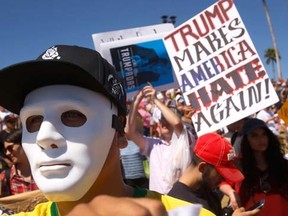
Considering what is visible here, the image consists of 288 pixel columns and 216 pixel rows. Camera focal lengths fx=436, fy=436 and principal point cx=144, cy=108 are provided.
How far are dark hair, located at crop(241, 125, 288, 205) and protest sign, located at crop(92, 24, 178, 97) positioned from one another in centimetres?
131

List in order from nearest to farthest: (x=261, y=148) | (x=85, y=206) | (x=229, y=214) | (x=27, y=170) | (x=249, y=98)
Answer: (x=85, y=206) < (x=229, y=214) < (x=261, y=148) < (x=249, y=98) < (x=27, y=170)

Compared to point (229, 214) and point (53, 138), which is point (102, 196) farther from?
point (229, 214)

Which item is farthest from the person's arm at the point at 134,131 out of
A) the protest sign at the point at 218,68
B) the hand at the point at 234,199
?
the hand at the point at 234,199

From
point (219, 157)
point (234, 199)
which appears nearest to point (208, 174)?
point (219, 157)

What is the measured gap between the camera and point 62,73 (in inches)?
45.7

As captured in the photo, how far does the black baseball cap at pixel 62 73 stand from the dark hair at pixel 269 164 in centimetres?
214

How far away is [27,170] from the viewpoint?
12.7 ft

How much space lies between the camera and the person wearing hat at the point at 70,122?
43.3 inches

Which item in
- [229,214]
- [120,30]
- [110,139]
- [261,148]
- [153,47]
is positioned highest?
[120,30]

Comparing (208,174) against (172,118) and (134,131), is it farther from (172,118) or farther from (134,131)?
(134,131)

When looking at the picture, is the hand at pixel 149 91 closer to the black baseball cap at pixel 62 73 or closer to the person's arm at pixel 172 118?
the person's arm at pixel 172 118

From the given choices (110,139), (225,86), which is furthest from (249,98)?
(110,139)

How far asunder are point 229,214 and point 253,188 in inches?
11.0

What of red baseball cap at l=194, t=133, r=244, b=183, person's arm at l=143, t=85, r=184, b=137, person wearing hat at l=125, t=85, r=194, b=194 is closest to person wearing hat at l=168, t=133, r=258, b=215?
red baseball cap at l=194, t=133, r=244, b=183
